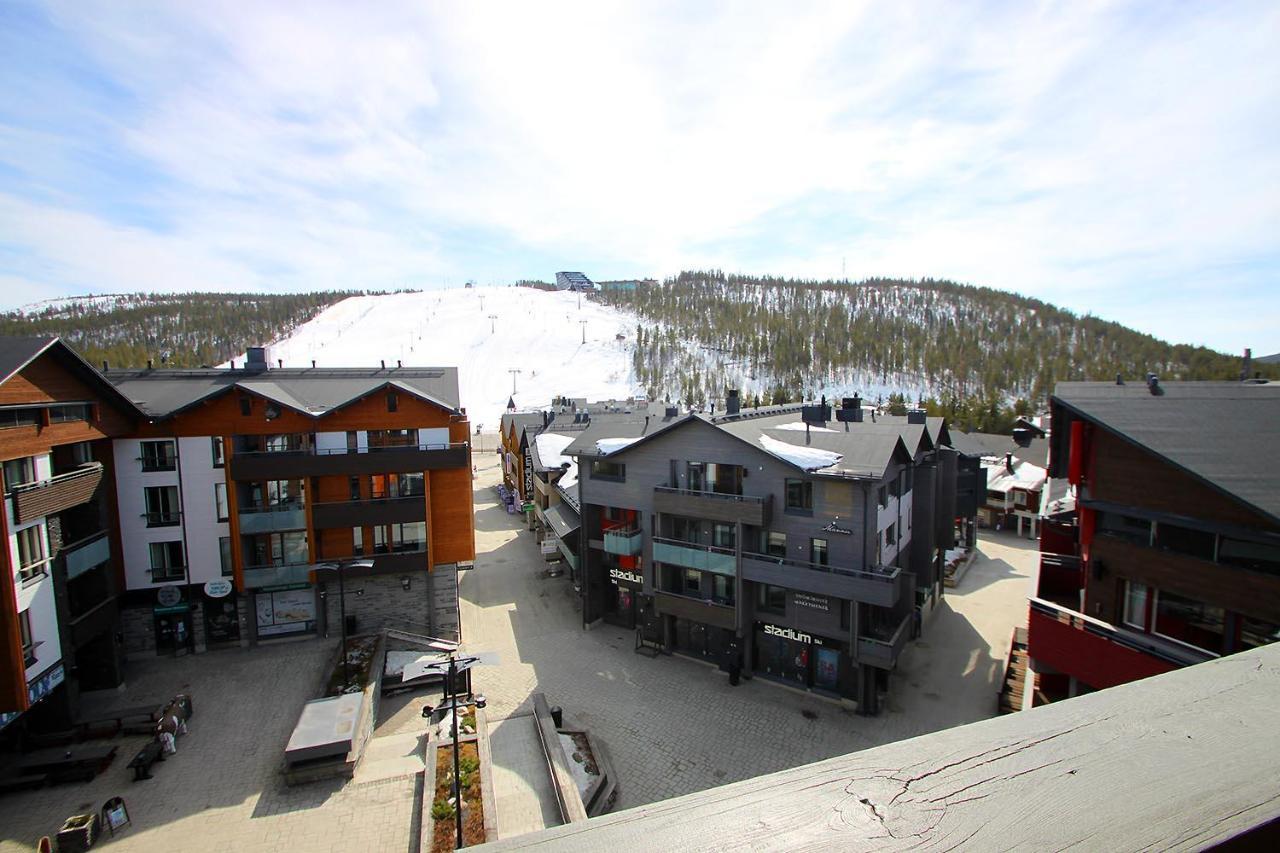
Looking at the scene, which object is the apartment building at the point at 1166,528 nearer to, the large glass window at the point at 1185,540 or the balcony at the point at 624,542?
the large glass window at the point at 1185,540

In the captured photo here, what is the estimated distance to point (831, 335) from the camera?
170625mm

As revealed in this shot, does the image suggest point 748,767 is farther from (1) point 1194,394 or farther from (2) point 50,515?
(2) point 50,515

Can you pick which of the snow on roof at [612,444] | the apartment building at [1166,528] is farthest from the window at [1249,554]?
the snow on roof at [612,444]

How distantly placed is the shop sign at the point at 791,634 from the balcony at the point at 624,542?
6533 millimetres

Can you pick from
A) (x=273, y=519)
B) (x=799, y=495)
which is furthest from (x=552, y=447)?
(x=799, y=495)

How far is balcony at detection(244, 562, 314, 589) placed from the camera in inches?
1046

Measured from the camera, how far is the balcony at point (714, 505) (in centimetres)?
2428

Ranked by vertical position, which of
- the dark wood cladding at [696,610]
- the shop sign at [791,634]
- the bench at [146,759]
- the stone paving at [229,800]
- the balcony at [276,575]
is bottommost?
the stone paving at [229,800]

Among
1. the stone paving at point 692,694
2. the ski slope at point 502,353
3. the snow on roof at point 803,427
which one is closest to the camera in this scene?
the stone paving at point 692,694

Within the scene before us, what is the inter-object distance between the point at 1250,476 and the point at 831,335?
168 metres

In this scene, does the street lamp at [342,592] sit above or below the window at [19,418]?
below

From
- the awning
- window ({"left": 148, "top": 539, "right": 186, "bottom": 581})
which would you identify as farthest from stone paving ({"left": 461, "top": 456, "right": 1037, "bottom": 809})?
window ({"left": 148, "top": 539, "right": 186, "bottom": 581})

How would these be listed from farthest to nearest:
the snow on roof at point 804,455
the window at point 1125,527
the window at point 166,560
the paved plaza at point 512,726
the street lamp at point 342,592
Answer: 1. the window at point 166,560
2. the snow on roof at point 804,455
3. the street lamp at point 342,592
4. the paved plaza at point 512,726
5. the window at point 1125,527

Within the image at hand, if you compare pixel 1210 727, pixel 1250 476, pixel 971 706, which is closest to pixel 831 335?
pixel 971 706
